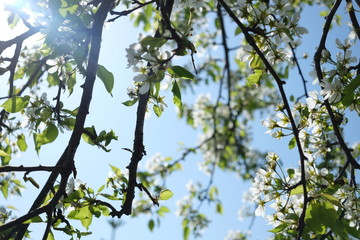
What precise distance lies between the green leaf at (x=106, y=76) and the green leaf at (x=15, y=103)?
408mm

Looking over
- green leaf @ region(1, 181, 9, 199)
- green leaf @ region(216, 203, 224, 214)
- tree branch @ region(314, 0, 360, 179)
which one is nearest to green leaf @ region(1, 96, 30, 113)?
tree branch @ region(314, 0, 360, 179)

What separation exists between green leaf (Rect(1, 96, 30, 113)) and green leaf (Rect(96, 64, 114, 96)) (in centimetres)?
41

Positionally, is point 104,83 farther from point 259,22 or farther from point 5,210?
point 5,210

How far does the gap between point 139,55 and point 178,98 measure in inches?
11.9

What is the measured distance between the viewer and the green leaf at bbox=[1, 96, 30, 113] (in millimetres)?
1773

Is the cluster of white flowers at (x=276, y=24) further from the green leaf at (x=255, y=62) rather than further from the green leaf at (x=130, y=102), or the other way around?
the green leaf at (x=130, y=102)

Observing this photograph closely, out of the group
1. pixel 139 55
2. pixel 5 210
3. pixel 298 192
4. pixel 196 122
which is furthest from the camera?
pixel 196 122

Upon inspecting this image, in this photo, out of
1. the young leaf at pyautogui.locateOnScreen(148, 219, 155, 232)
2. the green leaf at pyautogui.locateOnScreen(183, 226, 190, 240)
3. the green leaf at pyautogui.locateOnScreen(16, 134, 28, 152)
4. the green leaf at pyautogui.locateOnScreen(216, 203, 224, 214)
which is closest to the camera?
the green leaf at pyautogui.locateOnScreen(16, 134, 28, 152)

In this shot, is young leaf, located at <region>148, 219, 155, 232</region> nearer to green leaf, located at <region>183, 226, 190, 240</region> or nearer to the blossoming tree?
green leaf, located at <region>183, 226, 190, 240</region>

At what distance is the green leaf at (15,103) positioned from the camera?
69.8 inches

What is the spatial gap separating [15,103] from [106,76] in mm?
466

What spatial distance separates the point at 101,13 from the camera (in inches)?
66.3

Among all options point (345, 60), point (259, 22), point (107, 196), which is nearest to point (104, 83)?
point (107, 196)

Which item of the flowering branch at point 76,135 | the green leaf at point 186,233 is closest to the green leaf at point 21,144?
the flowering branch at point 76,135
